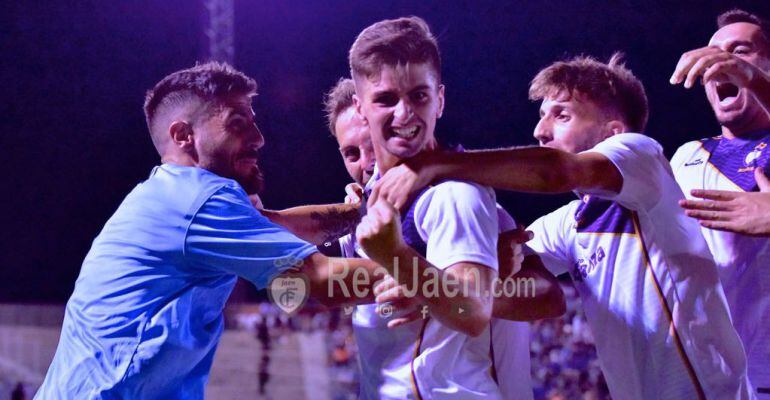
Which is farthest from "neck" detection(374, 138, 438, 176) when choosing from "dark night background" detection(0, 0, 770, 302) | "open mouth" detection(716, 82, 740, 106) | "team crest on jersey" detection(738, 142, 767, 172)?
"dark night background" detection(0, 0, 770, 302)

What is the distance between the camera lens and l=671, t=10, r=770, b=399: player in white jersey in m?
2.74

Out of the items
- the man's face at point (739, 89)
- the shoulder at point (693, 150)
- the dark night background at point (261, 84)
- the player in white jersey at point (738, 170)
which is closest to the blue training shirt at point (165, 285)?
the player in white jersey at point (738, 170)

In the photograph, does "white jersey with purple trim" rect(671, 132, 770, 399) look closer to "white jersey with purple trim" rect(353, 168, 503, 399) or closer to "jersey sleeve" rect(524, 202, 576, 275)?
"jersey sleeve" rect(524, 202, 576, 275)

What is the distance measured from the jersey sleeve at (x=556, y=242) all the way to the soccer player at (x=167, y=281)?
0.91m

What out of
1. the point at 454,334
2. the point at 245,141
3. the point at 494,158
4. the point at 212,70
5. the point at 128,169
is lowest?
the point at 454,334

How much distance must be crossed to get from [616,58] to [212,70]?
1.68m

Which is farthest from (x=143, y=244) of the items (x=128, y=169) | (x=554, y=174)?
(x=128, y=169)

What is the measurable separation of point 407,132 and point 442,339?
64 cm

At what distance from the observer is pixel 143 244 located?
2.94 meters

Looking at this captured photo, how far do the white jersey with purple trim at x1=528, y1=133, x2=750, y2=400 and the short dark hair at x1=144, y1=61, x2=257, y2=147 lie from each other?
1541 millimetres

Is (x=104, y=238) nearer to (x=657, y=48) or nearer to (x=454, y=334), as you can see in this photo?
(x=454, y=334)

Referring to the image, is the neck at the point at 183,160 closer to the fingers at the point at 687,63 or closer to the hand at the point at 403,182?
the hand at the point at 403,182

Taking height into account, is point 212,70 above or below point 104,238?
above

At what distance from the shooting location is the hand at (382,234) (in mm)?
2166
